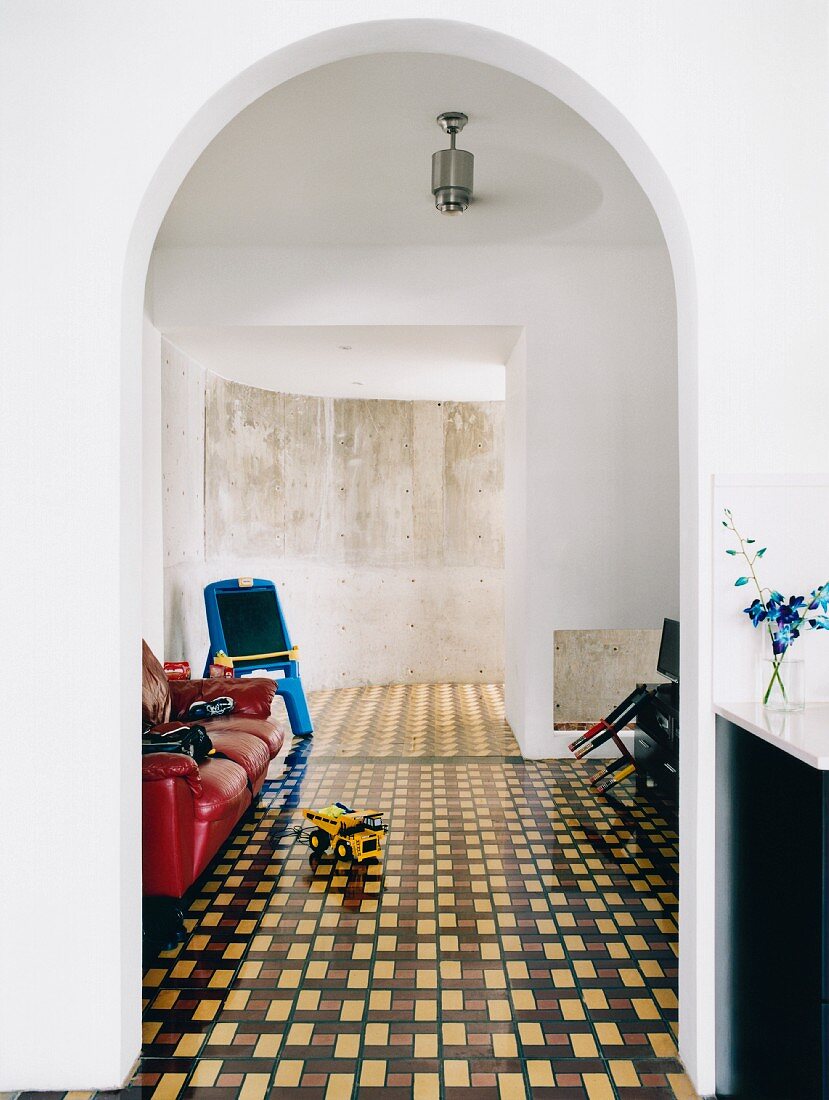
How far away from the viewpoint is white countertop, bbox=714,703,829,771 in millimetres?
1876

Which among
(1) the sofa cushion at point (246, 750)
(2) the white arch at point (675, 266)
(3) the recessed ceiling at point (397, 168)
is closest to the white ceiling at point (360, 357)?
(3) the recessed ceiling at point (397, 168)

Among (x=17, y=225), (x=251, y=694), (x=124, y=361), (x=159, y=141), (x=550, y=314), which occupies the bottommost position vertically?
(x=251, y=694)

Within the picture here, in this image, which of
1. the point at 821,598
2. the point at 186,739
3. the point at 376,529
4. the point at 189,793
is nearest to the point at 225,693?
the point at 186,739

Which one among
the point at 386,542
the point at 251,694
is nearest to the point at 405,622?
the point at 386,542

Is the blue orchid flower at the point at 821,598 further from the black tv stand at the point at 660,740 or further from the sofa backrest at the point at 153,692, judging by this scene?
the sofa backrest at the point at 153,692

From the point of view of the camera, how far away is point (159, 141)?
2324 mm

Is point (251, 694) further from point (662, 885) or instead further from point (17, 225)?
point (17, 225)

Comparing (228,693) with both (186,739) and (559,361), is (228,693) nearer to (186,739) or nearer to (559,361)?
(186,739)

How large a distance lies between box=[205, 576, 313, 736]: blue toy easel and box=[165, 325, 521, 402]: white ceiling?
5.77 ft

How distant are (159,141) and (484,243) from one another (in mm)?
3606

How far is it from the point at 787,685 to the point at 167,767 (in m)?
2.14

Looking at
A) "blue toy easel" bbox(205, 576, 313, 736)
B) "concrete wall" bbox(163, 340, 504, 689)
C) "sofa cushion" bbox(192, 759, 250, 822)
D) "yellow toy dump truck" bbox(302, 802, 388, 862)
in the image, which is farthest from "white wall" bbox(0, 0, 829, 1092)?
"concrete wall" bbox(163, 340, 504, 689)

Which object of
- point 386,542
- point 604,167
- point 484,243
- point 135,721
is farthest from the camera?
point 386,542

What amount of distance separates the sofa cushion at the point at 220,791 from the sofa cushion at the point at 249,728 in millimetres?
574
